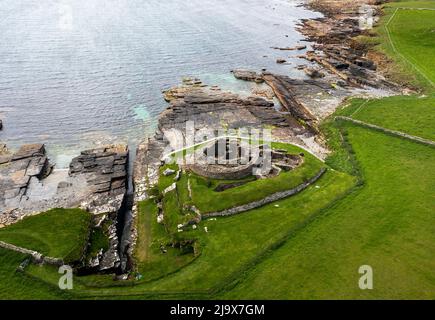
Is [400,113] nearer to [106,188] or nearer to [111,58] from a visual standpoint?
[106,188]

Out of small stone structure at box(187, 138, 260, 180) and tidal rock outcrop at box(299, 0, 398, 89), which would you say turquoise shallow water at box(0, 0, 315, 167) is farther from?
small stone structure at box(187, 138, 260, 180)

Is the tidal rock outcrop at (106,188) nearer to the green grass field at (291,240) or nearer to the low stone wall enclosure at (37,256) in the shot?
the green grass field at (291,240)

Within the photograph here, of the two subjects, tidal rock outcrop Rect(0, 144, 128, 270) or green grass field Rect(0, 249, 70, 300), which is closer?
green grass field Rect(0, 249, 70, 300)

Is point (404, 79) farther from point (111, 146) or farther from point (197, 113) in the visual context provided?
point (111, 146)

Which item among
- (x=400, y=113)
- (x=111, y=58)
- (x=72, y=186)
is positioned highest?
(x=111, y=58)

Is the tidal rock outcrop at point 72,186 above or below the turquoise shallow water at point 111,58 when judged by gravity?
below

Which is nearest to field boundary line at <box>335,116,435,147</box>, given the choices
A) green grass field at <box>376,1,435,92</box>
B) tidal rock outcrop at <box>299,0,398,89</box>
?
tidal rock outcrop at <box>299,0,398,89</box>

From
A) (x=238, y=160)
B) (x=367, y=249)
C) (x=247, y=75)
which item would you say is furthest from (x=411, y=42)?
(x=367, y=249)

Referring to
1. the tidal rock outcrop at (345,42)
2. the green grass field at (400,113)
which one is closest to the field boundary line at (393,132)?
the green grass field at (400,113)
